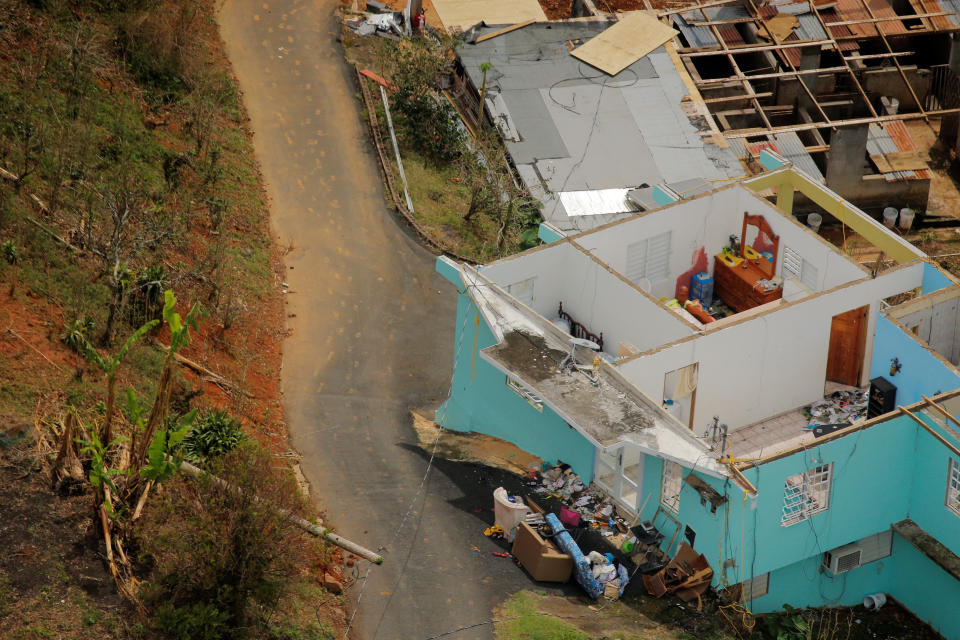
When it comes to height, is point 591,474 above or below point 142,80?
below

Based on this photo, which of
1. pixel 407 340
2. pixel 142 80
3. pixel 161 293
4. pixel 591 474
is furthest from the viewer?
pixel 142 80

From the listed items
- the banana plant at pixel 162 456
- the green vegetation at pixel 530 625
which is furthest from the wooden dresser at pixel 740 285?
the banana plant at pixel 162 456

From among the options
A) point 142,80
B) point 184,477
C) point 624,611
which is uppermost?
point 142,80

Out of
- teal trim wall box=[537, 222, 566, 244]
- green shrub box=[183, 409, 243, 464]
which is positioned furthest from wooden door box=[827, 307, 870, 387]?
green shrub box=[183, 409, 243, 464]

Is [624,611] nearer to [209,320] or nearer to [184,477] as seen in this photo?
[184,477]

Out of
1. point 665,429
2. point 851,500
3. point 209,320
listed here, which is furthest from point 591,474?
point 209,320
